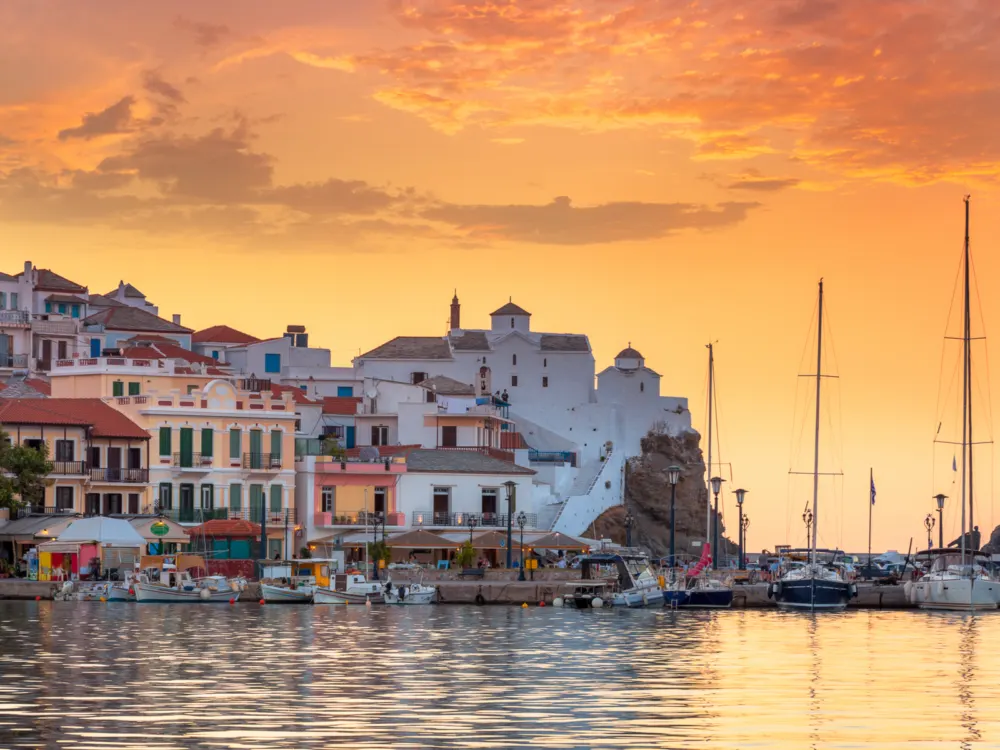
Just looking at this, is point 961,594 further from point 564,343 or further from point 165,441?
point 564,343

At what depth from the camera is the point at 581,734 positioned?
35344mm

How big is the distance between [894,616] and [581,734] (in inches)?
1962

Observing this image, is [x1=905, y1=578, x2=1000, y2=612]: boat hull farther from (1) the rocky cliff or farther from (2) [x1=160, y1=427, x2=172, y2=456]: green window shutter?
(1) the rocky cliff

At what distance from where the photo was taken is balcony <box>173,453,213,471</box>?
10431 centimetres

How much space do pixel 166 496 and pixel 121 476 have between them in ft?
9.85

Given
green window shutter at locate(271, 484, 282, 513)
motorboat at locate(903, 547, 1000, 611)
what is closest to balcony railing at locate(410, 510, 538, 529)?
green window shutter at locate(271, 484, 282, 513)

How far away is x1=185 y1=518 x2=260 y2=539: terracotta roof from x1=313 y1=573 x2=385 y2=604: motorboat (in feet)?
42.1

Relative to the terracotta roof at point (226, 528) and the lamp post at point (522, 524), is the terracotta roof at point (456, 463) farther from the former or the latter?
the terracotta roof at point (226, 528)

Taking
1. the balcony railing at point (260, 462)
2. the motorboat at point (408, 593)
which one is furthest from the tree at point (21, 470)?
the motorboat at point (408, 593)

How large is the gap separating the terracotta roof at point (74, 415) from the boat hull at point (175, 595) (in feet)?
53.8

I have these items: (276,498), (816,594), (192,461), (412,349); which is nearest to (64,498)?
(192,461)

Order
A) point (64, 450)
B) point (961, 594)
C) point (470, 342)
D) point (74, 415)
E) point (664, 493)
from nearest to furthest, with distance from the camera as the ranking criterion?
1. point (961, 594)
2. point (64, 450)
3. point (74, 415)
4. point (664, 493)
5. point (470, 342)

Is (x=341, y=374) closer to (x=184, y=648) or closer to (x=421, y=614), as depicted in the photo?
(x=421, y=614)

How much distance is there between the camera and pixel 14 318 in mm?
137125
